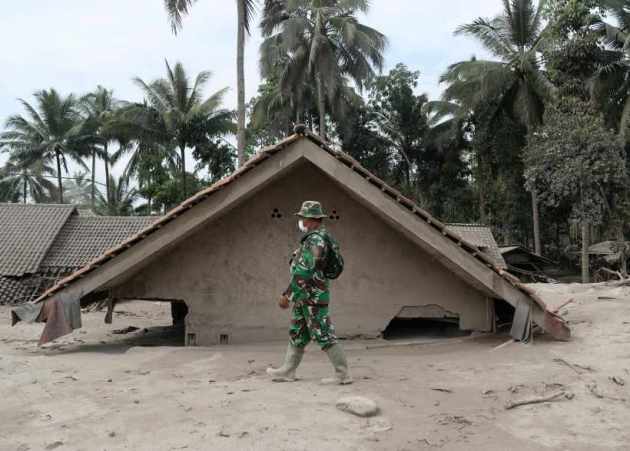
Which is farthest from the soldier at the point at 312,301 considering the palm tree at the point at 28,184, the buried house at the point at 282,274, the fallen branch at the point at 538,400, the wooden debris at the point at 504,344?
the palm tree at the point at 28,184

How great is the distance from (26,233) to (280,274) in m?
15.2

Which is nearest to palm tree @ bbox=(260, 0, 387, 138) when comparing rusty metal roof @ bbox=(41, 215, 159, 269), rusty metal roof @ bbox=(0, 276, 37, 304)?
rusty metal roof @ bbox=(41, 215, 159, 269)

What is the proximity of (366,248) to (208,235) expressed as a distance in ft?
7.14

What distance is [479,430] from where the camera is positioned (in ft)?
13.8

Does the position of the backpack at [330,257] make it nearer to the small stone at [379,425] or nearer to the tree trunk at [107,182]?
the small stone at [379,425]

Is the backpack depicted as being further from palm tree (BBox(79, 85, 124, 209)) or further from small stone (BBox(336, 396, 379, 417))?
palm tree (BBox(79, 85, 124, 209))

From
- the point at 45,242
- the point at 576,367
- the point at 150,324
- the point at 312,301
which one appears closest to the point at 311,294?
the point at 312,301

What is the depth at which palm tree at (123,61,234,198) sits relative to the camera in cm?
3300

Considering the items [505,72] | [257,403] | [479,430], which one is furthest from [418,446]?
[505,72]

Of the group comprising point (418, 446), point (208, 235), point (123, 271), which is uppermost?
point (208, 235)

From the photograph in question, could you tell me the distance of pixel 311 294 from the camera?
536cm

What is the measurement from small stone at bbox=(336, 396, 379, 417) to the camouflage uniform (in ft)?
2.50

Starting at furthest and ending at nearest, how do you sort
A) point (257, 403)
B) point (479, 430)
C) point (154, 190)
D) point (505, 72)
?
point (154, 190) → point (505, 72) → point (257, 403) → point (479, 430)

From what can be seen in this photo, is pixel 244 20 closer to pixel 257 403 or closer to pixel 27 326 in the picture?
pixel 27 326
